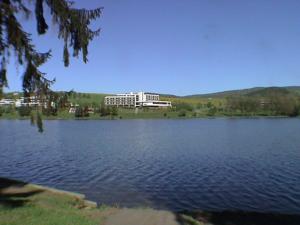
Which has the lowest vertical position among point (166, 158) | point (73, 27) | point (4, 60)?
point (166, 158)

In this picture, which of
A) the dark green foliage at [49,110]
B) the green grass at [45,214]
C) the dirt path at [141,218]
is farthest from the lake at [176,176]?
the dark green foliage at [49,110]

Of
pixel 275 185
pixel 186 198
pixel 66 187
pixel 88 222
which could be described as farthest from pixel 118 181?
pixel 88 222

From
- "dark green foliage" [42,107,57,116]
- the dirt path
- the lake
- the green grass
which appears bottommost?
the lake

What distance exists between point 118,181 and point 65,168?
9845 millimetres

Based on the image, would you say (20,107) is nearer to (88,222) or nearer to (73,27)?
(73,27)

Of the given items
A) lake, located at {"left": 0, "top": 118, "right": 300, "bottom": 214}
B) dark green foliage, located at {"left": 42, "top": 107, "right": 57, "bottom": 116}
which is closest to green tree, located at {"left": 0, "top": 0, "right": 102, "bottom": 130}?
dark green foliage, located at {"left": 42, "top": 107, "right": 57, "bottom": 116}

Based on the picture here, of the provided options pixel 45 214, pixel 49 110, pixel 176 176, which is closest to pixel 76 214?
pixel 45 214

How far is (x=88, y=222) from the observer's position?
1365 centimetres

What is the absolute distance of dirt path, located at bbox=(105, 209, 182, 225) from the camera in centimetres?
1514

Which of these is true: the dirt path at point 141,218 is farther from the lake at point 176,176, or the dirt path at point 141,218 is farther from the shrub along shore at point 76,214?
the lake at point 176,176

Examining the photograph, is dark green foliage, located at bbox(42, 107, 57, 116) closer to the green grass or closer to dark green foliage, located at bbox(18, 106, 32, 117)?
dark green foliage, located at bbox(18, 106, 32, 117)

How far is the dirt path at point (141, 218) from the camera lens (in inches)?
596

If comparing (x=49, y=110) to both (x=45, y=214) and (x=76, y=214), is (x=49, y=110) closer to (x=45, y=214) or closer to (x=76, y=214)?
(x=45, y=214)

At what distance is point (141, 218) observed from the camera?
1588cm
